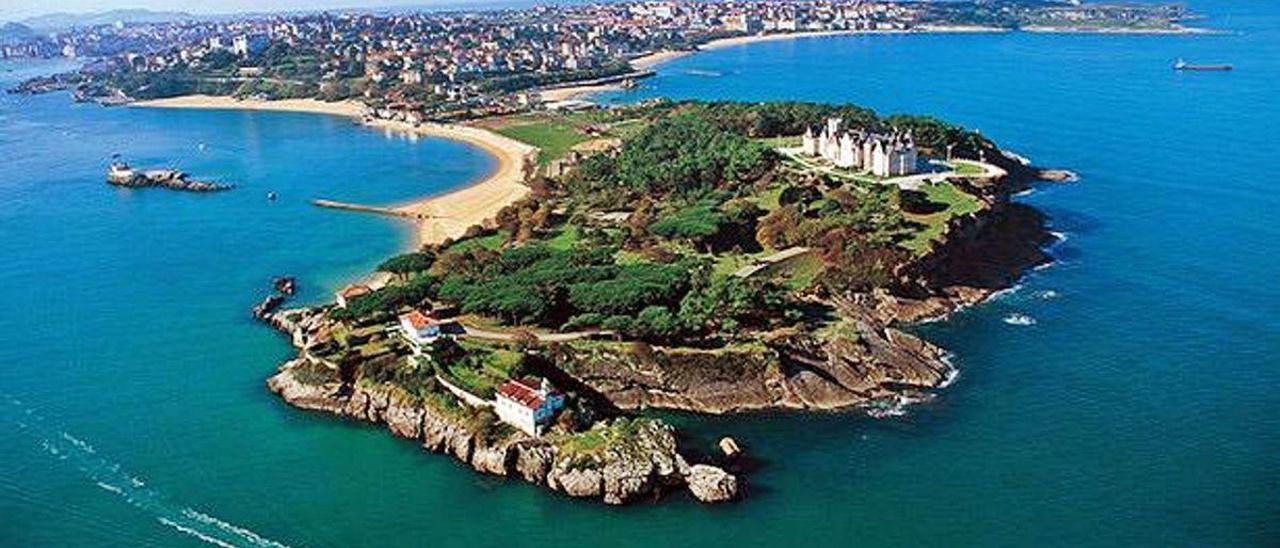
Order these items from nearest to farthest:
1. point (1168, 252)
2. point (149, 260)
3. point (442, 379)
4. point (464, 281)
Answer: point (442, 379), point (464, 281), point (1168, 252), point (149, 260)

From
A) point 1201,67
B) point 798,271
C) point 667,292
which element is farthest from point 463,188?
point 1201,67

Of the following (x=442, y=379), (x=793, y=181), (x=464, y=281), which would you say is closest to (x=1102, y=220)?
(x=793, y=181)

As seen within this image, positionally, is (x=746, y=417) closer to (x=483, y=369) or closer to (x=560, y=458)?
(x=560, y=458)

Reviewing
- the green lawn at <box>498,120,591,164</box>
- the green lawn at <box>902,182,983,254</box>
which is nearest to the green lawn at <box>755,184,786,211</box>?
the green lawn at <box>902,182,983,254</box>

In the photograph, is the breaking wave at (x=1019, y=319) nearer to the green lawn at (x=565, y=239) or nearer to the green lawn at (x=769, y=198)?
the green lawn at (x=769, y=198)

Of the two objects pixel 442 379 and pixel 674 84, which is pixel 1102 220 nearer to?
pixel 442 379

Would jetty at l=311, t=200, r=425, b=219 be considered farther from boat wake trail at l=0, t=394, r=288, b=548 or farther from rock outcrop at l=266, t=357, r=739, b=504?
rock outcrop at l=266, t=357, r=739, b=504
